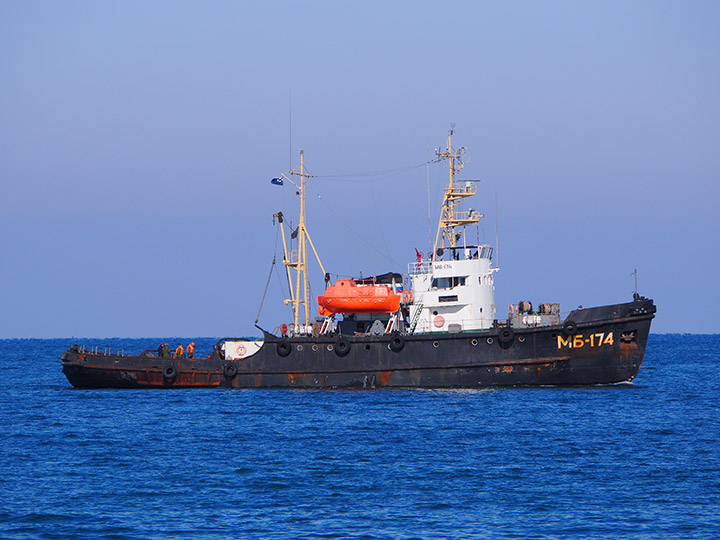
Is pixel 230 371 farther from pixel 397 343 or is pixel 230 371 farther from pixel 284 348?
pixel 397 343

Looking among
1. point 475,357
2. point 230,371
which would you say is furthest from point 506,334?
point 230,371

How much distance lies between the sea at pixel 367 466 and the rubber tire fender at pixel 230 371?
1446 mm

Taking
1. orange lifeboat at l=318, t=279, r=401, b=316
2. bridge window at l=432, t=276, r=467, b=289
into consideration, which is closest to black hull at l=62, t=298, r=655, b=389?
orange lifeboat at l=318, t=279, r=401, b=316

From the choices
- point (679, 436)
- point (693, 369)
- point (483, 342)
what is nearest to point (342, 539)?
point (679, 436)

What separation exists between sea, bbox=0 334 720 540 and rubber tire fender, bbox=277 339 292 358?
1.75m

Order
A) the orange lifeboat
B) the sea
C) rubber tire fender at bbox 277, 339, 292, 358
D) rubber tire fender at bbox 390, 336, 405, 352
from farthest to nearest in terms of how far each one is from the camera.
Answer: the orange lifeboat
rubber tire fender at bbox 277, 339, 292, 358
rubber tire fender at bbox 390, 336, 405, 352
the sea

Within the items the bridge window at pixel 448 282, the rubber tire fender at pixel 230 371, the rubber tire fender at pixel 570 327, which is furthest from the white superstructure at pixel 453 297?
the rubber tire fender at pixel 230 371

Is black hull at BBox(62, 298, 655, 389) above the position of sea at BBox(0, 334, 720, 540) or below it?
above

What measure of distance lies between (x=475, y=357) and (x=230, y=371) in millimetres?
11371

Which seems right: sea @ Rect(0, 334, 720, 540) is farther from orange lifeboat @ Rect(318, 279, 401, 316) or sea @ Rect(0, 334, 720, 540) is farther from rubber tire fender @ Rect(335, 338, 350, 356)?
orange lifeboat @ Rect(318, 279, 401, 316)

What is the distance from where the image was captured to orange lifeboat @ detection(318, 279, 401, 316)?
42656 millimetres

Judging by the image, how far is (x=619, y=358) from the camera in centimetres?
4019

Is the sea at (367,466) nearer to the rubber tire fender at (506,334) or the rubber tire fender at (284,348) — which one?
the rubber tire fender at (284,348)

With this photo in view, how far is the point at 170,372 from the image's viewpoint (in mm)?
44156
